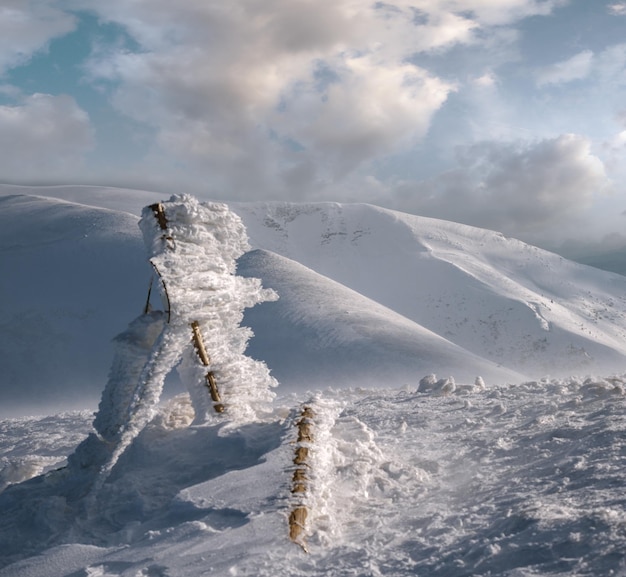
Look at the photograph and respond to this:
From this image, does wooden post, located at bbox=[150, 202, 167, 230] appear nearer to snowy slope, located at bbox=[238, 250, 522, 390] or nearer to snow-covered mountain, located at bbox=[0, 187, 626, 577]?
snow-covered mountain, located at bbox=[0, 187, 626, 577]

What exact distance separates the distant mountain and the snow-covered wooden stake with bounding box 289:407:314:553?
9743 mm

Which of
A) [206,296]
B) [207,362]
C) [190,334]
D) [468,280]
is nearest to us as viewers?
[190,334]

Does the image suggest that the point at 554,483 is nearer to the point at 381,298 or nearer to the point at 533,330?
the point at 533,330

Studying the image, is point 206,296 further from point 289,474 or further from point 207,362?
point 289,474

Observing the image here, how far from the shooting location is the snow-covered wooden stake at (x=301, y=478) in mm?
3645

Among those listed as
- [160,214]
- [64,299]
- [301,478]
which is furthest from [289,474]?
[64,299]

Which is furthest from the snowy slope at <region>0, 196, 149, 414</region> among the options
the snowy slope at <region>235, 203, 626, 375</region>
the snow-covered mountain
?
the snowy slope at <region>235, 203, 626, 375</region>

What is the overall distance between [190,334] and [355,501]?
8.88ft

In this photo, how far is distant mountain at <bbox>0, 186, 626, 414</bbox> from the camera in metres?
17.5

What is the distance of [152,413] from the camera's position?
18.5ft

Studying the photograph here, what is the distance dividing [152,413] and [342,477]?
212 cm

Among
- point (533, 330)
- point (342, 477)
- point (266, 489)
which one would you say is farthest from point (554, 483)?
point (533, 330)

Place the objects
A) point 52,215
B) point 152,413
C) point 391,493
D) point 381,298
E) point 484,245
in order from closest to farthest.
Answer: point 391,493 → point 152,413 → point 52,215 → point 381,298 → point 484,245

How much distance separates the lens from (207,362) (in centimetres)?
638
